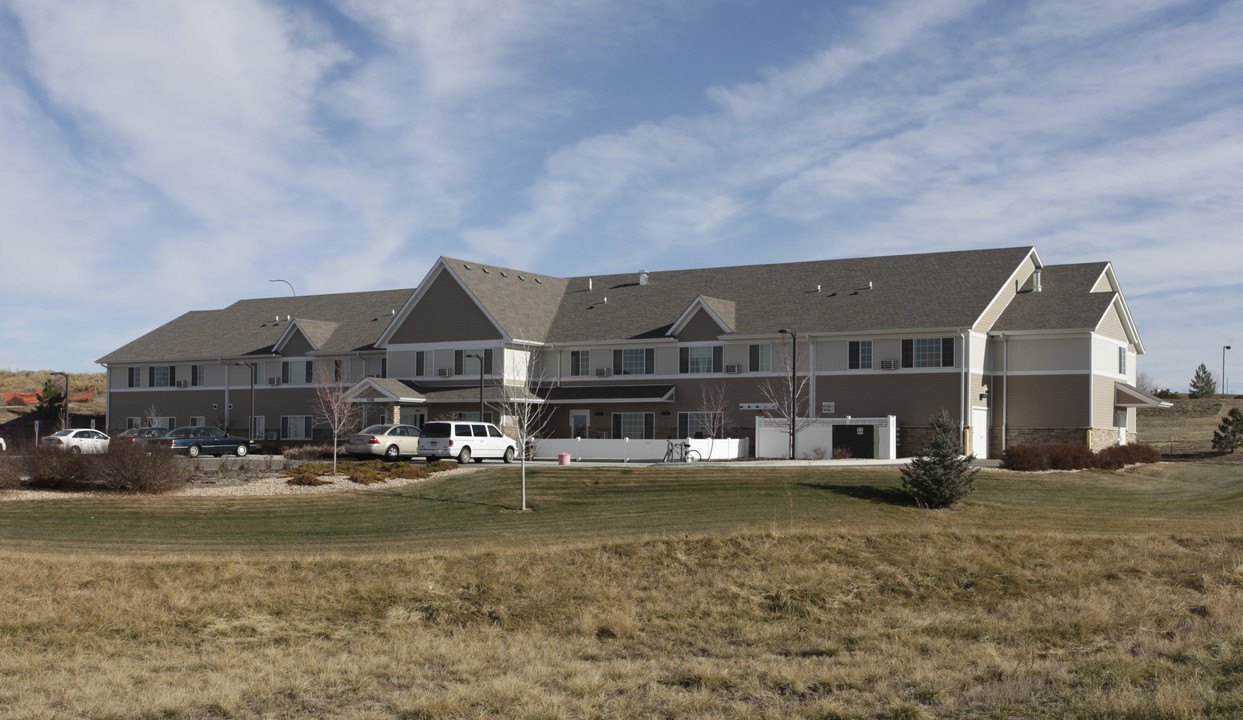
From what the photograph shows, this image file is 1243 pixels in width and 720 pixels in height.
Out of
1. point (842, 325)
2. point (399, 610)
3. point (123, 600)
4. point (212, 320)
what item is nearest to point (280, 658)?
point (399, 610)

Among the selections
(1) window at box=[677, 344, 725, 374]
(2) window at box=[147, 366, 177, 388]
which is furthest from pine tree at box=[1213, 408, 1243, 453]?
(2) window at box=[147, 366, 177, 388]

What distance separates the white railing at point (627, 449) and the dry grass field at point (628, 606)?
1051 cm

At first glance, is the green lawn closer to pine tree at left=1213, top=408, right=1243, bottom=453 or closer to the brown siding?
the brown siding

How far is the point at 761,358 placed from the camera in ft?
160

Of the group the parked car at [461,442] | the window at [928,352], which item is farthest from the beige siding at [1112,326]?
the parked car at [461,442]

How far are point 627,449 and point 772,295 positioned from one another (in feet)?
44.1

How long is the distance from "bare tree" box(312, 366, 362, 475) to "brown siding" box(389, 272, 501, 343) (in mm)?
4185

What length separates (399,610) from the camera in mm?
18516

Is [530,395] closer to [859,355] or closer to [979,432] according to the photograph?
[859,355]

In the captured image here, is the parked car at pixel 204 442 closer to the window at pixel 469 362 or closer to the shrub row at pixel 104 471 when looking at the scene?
the window at pixel 469 362

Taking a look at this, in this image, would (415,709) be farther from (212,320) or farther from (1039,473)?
(212,320)

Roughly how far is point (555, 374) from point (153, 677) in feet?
133

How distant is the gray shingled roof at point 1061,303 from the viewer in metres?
45.4

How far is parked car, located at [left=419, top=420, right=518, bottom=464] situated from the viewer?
41.2 metres
